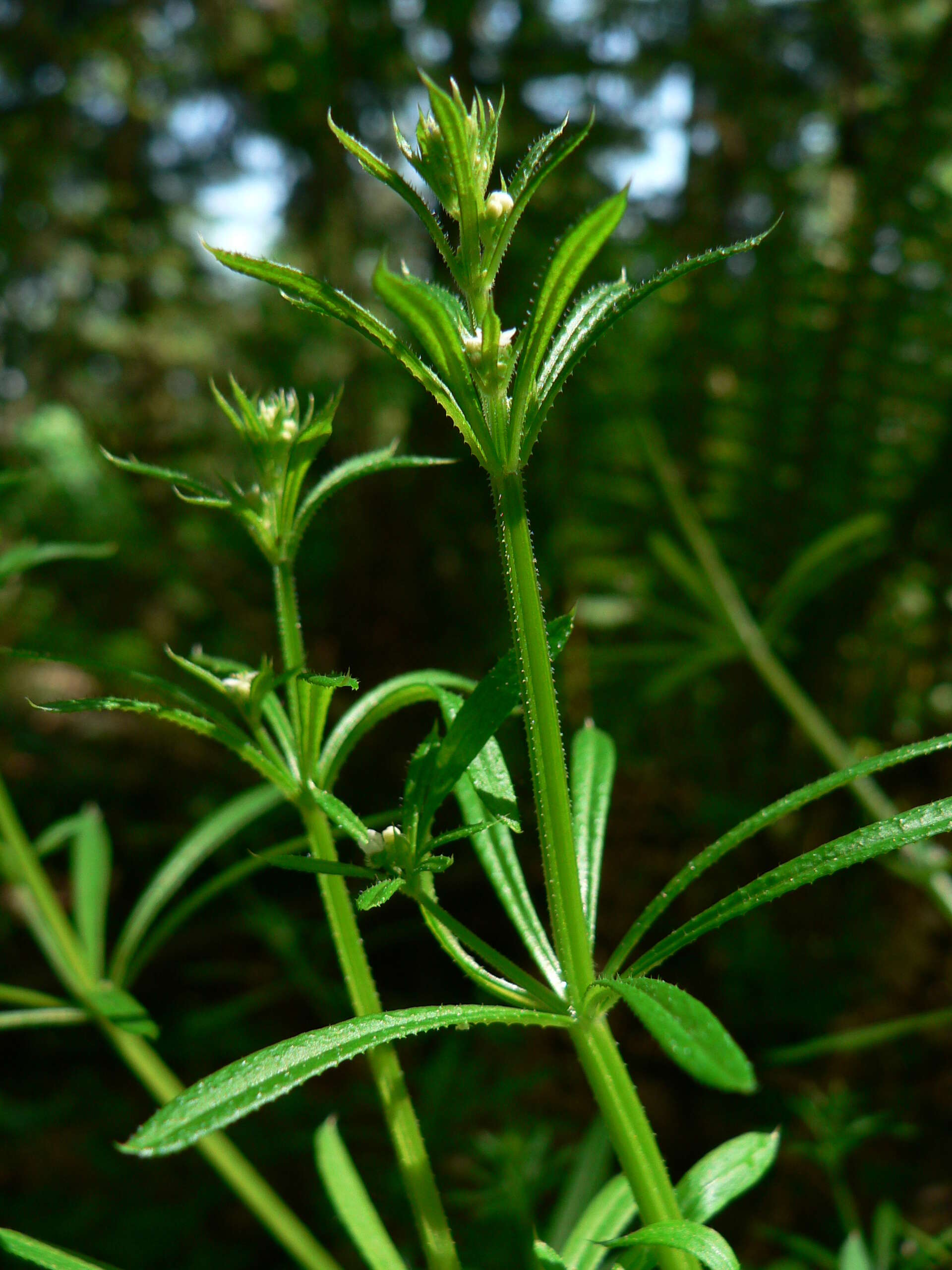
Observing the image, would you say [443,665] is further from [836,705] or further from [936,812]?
[936,812]

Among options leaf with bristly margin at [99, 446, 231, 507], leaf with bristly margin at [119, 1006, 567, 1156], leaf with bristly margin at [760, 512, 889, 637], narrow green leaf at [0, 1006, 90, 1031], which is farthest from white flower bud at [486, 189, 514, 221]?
leaf with bristly margin at [760, 512, 889, 637]

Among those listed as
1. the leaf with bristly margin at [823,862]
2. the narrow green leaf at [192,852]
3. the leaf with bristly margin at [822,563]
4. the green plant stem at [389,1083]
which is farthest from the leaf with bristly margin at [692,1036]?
the leaf with bristly margin at [822,563]

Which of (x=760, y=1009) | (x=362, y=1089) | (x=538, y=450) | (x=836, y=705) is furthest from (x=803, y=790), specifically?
(x=538, y=450)

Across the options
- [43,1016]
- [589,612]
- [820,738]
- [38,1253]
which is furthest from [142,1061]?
[589,612]

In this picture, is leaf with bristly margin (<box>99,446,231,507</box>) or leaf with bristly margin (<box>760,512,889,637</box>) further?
leaf with bristly margin (<box>760,512,889,637</box>)

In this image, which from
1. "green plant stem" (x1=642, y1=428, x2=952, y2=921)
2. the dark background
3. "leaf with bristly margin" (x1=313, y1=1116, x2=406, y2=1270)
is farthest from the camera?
the dark background

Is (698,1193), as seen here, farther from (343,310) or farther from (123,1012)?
(343,310)

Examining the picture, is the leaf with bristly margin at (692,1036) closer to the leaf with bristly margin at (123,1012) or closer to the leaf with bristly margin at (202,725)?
the leaf with bristly margin at (202,725)

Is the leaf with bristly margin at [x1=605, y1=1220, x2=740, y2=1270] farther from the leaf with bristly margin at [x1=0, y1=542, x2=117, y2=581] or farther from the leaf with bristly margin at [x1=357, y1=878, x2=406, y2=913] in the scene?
the leaf with bristly margin at [x1=0, y1=542, x2=117, y2=581]
